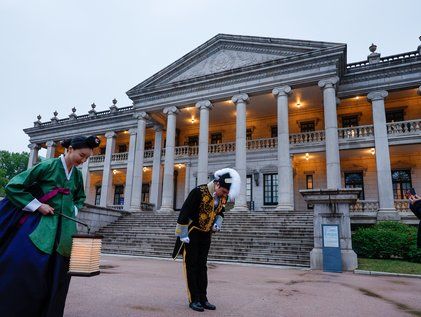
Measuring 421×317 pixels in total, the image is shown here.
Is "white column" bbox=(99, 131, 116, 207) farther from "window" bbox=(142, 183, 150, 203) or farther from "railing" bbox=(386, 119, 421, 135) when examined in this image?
"railing" bbox=(386, 119, 421, 135)

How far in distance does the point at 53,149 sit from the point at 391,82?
105ft

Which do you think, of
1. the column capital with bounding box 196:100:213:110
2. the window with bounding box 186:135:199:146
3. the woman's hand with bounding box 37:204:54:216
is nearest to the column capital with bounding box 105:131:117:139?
the window with bounding box 186:135:199:146

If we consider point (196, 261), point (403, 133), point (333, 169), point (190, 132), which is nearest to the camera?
point (196, 261)

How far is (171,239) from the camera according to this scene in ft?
53.0

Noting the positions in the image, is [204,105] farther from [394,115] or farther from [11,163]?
[11,163]

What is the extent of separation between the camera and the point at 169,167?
2372 cm

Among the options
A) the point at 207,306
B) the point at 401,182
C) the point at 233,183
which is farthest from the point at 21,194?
the point at 401,182

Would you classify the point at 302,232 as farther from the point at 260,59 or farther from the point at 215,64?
the point at 215,64

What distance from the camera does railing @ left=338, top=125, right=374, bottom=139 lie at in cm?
2123

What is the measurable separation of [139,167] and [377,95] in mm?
17974

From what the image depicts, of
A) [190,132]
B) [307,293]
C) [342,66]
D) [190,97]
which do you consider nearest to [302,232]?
[307,293]

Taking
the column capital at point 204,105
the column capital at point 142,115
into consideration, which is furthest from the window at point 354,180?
the column capital at point 142,115

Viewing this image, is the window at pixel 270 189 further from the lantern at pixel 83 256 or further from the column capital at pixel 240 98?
the lantern at pixel 83 256

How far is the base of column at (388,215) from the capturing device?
58.5 ft
